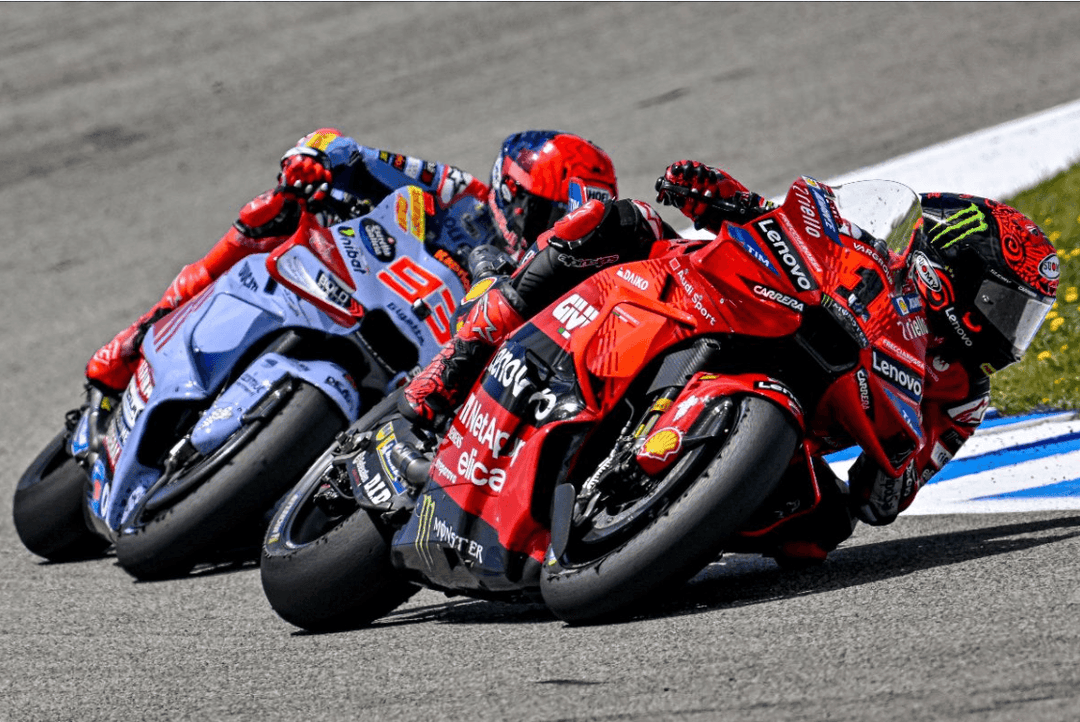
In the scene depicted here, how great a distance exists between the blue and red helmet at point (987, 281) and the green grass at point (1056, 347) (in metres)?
1.92

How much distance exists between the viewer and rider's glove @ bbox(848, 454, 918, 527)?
5.23m

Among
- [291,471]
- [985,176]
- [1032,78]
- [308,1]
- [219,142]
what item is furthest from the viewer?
[308,1]

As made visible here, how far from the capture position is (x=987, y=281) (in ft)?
17.0

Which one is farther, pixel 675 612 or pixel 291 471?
Result: pixel 291 471

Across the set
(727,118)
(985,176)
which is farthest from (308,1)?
(985,176)

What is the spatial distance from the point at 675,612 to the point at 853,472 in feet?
3.09

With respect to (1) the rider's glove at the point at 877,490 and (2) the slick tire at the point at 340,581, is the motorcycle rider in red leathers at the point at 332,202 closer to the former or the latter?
(2) the slick tire at the point at 340,581

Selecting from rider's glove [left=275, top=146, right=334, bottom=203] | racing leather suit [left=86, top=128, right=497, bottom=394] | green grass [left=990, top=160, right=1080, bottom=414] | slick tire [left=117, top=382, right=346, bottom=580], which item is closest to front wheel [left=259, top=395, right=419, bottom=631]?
slick tire [left=117, top=382, right=346, bottom=580]

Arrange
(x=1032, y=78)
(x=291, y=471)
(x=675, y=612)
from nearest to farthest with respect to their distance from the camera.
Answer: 1. (x=675, y=612)
2. (x=291, y=471)
3. (x=1032, y=78)

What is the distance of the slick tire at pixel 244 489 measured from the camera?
20.2ft

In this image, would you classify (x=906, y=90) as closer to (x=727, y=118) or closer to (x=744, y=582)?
(x=727, y=118)

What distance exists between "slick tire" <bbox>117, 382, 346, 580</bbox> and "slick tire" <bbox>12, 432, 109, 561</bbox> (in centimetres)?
101

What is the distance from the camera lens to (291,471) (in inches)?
243

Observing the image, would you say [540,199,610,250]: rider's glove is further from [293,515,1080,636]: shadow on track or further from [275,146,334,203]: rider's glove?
[275,146,334,203]: rider's glove
